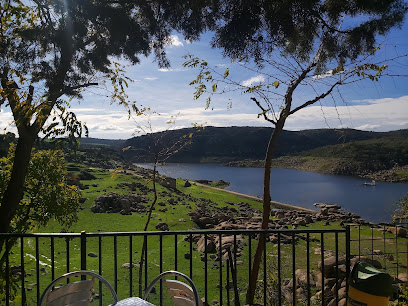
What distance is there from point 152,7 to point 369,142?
8584cm

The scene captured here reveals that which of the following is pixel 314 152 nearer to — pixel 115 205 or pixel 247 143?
pixel 247 143

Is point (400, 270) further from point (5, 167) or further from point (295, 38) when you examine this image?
point (5, 167)

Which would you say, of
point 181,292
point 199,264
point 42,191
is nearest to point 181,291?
point 181,292

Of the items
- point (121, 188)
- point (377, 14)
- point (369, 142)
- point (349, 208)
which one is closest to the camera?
point (377, 14)

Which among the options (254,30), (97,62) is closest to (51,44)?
(97,62)

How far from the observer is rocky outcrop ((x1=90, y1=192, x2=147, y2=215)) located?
77.7 feet

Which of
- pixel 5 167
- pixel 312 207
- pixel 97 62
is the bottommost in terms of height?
pixel 312 207

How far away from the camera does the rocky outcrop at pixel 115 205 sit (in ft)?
77.7

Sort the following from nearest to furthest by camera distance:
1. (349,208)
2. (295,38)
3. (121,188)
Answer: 1. (295,38)
2. (121,188)
3. (349,208)

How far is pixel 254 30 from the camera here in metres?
4.64

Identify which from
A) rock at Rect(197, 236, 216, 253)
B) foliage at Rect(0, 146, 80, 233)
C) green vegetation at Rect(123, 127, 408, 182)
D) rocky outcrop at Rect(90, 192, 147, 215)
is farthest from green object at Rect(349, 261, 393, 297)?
green vegetation at Rect(123, 127, 408, 182)

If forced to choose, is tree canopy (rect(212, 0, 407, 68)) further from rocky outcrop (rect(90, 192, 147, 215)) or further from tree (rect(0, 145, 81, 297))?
rocky outcrop (rect(90, 192, 147, 215))

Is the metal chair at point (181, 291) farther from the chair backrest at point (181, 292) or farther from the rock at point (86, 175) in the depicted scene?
the rock at point (86, 175)

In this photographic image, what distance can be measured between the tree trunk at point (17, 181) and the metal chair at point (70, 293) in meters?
2.96
